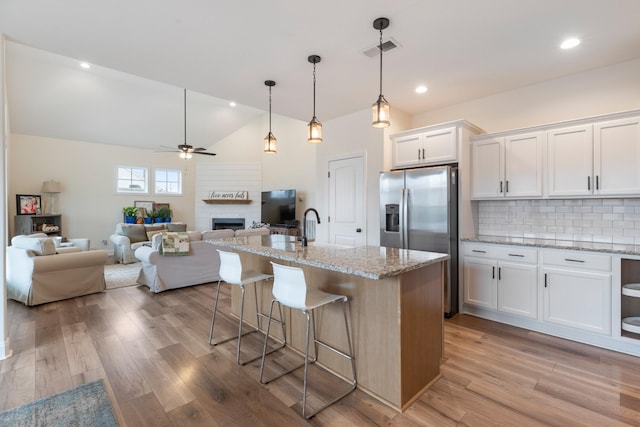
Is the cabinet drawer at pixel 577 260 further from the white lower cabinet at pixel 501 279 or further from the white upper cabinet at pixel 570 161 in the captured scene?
the white upper cabinet at pixel 570 161

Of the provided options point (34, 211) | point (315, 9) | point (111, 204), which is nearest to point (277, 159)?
point (111, 204)

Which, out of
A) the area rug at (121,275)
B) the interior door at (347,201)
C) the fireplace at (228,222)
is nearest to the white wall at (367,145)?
the interior door at (347,201)

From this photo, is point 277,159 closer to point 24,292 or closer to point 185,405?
point 24,292

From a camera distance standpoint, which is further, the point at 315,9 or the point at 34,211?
the point at 34,211

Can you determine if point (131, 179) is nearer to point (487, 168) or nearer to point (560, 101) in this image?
point (487, 168)

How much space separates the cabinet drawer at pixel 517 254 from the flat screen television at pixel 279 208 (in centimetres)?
487

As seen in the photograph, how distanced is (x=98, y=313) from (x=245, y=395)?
8.89 ft

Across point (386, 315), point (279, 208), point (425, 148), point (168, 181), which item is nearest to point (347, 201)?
point (425, 148)

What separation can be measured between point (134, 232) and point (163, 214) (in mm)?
1025

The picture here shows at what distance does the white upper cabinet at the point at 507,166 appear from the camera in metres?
3.32

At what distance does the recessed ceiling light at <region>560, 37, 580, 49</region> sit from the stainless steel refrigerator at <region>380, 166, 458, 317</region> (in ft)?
4.73

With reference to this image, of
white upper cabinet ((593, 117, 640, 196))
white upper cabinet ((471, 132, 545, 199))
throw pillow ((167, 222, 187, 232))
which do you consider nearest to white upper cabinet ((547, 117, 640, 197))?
white upper cabinet ((593, 117, 640, 196))

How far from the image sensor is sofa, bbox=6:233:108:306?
3.90 meters

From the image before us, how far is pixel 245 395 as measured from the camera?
6.88ft
